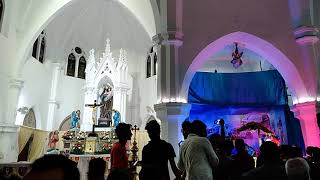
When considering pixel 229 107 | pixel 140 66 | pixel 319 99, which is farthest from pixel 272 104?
pixel 140 66

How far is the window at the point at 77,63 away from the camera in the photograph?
1895 cm

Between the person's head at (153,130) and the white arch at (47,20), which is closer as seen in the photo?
the person's head at (153,130)

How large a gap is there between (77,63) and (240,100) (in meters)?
11.4

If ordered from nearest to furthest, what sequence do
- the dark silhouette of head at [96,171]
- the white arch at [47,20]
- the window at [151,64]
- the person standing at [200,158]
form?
the dark silhouette of head at [96,171] < the person standing at [200,158] < the white arch at [47,20] < the window at [151,64]

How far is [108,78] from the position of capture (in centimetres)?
1784

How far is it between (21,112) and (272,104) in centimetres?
1175

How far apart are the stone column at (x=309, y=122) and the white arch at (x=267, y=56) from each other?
303 mm

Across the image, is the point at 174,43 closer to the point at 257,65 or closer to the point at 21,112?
the point at 257,65

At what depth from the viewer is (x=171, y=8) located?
8.94 m

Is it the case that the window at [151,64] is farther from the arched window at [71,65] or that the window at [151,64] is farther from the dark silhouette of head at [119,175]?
the dark silhouette of head at [119,175]

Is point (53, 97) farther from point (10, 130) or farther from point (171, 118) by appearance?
point (171, 118)

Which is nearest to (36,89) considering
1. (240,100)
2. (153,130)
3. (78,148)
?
(78,148)

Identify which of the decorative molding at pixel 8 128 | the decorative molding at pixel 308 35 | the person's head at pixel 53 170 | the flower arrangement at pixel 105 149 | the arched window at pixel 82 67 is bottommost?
the flower arrangement at pixel 105 149

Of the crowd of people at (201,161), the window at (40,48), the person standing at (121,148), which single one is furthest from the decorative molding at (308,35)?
the window at (40,48)
